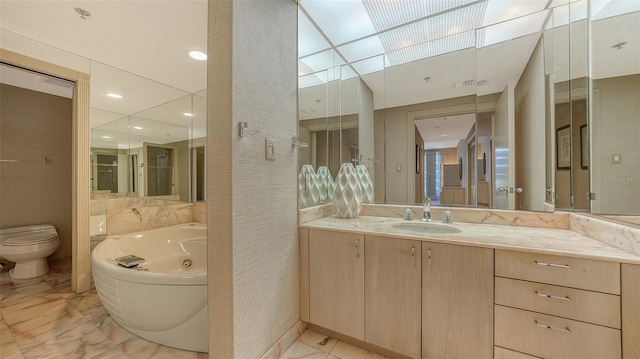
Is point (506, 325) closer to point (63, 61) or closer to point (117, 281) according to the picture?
point (117, 281)

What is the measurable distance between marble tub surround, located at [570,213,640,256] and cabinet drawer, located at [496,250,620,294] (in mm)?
148

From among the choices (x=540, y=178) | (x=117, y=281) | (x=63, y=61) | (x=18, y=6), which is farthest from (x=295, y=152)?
(x=63, y=61)

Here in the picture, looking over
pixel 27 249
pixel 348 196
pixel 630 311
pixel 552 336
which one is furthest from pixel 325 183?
pixel 27 249

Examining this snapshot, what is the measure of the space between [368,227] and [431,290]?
498mm

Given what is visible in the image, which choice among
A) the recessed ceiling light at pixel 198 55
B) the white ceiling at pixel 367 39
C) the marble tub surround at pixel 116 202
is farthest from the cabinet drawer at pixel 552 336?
the marble tub surround at pixel 116 202

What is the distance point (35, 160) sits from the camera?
2.84 meters

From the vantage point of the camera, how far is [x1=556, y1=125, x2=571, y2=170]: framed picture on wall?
143 centimetres

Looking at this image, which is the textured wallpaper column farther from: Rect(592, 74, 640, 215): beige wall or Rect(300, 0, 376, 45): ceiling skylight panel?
Rect(592, 74, 640, 215): beige wall

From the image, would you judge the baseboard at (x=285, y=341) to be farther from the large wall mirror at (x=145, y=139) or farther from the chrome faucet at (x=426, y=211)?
the large wall mirror at (x=145, y=139)

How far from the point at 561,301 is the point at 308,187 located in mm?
1580

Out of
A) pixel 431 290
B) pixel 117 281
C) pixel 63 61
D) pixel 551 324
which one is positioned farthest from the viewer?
pixel 63 61

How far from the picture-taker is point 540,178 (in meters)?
1.56

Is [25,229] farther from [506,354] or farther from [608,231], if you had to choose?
[608,231]

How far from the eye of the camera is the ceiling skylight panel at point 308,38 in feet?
5.82
